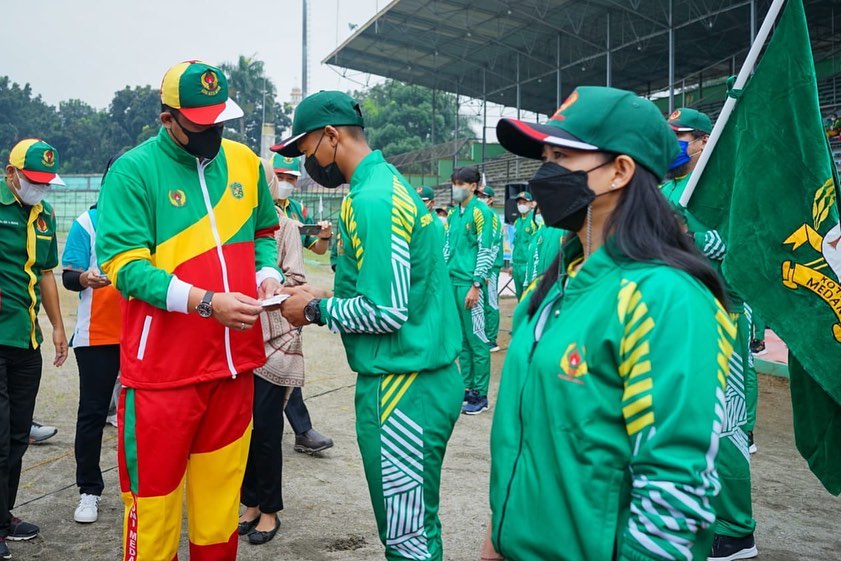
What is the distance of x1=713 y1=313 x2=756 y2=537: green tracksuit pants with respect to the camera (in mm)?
3986

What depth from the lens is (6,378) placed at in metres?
4.23

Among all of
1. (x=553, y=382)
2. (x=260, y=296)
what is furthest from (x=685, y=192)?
(x=553, y=382)

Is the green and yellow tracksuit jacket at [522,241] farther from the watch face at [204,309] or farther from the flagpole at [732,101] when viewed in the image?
the watch face at [204,309]

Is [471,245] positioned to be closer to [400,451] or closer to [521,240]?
[400,451]

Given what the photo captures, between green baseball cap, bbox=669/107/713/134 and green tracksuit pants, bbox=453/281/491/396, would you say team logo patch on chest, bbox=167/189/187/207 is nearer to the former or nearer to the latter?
green baseball cap, bbox=669/107/713/134

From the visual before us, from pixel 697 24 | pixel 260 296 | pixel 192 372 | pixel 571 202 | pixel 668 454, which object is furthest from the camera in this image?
pixel 697 24

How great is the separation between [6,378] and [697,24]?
2532cm

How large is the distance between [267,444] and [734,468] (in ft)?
8.52

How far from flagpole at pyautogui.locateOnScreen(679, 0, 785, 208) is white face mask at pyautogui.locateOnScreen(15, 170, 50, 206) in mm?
3708

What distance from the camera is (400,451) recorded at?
2.88 meters

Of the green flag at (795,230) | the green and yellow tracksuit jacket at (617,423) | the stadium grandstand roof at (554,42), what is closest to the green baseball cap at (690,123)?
the green flag at (795,230)

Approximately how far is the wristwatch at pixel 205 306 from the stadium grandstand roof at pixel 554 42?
18.9 meters

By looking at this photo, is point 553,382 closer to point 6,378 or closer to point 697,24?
point 6,378

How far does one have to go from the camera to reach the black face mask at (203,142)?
3031 millimetres
